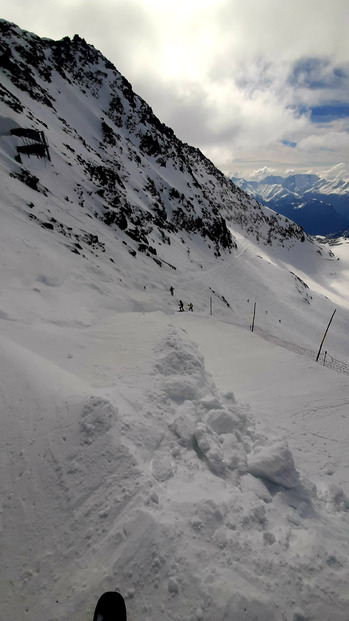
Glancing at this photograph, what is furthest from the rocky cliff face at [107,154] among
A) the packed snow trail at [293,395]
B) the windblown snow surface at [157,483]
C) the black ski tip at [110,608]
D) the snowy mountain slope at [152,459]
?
the black ski tip at [110,608]

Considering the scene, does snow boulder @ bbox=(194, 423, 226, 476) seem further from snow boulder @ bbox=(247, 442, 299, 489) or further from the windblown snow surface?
snow boulder @ bbox=(247, 442, 299, 489)

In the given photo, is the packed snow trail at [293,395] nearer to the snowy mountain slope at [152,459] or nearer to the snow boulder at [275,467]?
the snowy mountain slope at [152,459]

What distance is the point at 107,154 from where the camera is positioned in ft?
204

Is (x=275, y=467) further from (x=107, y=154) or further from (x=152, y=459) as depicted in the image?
(x=107, y=154)

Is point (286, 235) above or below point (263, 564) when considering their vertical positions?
above

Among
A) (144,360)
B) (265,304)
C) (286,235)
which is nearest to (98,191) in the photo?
(265,304)

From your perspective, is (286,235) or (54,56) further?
(286,235)

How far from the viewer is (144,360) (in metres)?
9.71

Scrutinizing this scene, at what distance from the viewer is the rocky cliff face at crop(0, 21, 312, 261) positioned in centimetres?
3738

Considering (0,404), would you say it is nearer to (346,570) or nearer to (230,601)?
(230,601)

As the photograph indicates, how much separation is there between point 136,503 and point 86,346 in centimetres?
616

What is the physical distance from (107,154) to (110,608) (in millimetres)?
71345

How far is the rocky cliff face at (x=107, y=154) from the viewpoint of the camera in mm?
37375

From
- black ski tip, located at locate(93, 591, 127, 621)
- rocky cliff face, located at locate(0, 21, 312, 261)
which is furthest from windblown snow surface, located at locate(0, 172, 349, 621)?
rocky cliff face, located at locate(0, 21, 312, 261)
